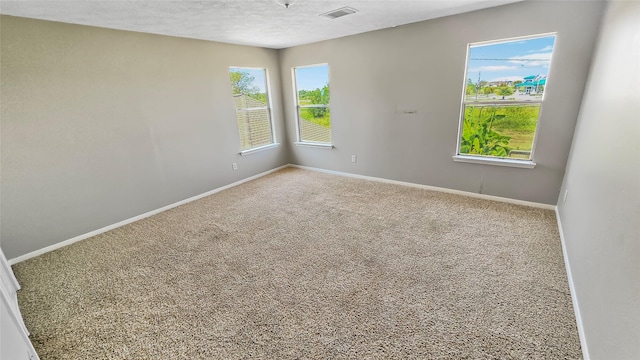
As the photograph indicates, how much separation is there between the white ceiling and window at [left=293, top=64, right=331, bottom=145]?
1.01m

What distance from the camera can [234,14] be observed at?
276 cm

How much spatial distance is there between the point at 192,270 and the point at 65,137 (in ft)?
6.85

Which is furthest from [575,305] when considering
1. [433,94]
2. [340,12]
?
[340,12]

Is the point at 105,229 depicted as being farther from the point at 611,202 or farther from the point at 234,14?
the point at 611,202

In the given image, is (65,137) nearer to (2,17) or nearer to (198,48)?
(2,17)

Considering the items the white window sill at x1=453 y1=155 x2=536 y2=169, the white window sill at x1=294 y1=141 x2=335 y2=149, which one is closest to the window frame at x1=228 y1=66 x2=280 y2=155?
the white window sill at x1=294 y1=141 x2=335 y2=149

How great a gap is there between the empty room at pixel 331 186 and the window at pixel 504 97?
0.9 inches

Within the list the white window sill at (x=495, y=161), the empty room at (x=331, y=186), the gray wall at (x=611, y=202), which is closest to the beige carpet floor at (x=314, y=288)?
the empty room at (x=331, y=186)

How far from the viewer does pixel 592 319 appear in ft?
4.78

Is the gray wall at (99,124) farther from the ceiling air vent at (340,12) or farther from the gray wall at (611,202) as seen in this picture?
the gray wall at (611,202)

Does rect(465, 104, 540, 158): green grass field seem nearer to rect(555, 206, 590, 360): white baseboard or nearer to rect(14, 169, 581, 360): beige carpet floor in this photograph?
rect(14, 169, 581, 360): beige carpet floor

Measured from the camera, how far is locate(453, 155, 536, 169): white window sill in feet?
10.4

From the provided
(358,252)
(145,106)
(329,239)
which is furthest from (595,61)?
(145,106)

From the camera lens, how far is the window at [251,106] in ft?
15.0
